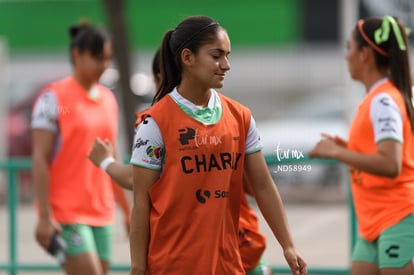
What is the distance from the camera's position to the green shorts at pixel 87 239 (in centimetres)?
619

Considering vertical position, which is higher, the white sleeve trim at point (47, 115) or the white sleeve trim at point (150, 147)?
the white sleeve trim at point (150, 147)

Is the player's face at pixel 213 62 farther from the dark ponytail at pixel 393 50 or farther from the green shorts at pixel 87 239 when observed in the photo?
the green shorts at pixel 87 239

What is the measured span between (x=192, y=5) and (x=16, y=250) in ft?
62.7

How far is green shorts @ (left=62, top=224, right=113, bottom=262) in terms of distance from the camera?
619cm

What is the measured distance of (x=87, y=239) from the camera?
6.23 metres

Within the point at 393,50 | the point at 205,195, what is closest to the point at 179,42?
the point at 205,195

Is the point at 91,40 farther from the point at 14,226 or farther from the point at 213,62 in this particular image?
the point at 14,226

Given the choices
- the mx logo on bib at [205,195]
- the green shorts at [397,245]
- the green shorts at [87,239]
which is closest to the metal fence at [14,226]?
the green shorts at [87,239]

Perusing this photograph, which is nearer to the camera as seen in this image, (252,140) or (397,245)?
(252,140)

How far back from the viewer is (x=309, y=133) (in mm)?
16641

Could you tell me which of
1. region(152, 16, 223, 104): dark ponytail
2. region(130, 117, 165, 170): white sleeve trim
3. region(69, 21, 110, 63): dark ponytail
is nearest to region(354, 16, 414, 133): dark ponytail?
region(152, 16, 223, 104): dark ponytail

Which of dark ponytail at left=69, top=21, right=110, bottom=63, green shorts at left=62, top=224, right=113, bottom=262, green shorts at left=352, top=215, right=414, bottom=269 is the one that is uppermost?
dark ponytail at left=69, top=21, right=110, bottom=63

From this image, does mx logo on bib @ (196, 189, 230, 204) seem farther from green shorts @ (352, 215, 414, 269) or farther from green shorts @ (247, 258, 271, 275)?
green shorts @ (352, 215, 414, 269)

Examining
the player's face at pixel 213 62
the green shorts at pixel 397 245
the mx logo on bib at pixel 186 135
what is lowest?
the green shorts at pixel 397 245
